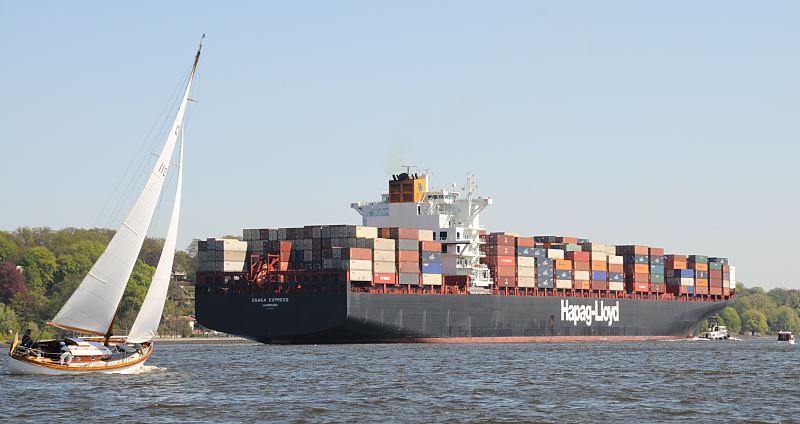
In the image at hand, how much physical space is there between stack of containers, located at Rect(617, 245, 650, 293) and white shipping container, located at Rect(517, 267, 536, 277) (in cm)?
1656

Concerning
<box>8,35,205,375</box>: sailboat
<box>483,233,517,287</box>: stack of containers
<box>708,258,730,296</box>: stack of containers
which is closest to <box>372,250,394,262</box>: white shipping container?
<box>483,233,517,287</box>: stack of containers

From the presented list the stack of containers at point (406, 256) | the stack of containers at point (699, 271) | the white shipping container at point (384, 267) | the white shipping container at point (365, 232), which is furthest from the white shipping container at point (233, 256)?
the stack of containers at point (699, 271)

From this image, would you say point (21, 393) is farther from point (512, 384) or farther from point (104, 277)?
point (512, 384)

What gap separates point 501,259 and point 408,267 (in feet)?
45.4

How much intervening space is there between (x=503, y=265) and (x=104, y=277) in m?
59.3

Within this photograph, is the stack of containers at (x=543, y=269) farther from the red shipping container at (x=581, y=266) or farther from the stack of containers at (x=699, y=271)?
the stack of containers at (x=699, y=271)

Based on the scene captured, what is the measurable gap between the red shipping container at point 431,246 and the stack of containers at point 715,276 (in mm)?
45827

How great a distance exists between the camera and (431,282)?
9775 centimetres

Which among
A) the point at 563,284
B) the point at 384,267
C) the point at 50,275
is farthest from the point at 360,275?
the point at 50,275

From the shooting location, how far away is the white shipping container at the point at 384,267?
9244 centimetres

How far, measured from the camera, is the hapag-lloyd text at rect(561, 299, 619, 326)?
4441 inches

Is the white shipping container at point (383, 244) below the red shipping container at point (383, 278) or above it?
above

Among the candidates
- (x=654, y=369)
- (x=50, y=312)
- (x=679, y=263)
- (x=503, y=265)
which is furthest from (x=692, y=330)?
(x=654, y=369)

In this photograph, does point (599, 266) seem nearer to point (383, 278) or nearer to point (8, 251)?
point (383, 278)
